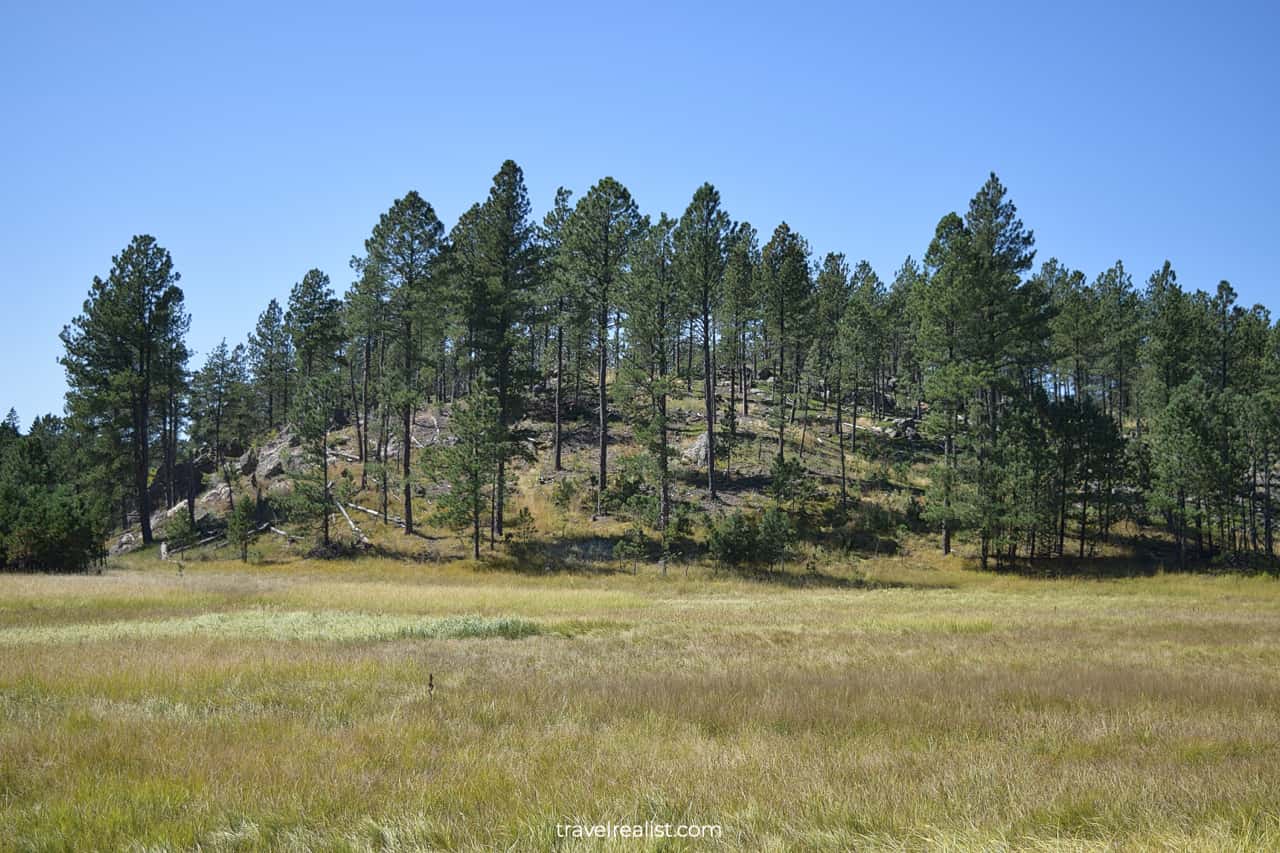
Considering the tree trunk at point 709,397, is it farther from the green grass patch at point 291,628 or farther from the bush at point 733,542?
the green grass patch at point 291,628

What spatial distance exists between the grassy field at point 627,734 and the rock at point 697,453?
28.2 meters

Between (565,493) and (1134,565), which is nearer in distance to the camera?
(1134,565)

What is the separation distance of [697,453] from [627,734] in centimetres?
4009

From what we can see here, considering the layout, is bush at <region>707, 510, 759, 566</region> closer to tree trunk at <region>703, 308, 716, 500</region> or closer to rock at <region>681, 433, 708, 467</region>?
tree trunk at <region>703, 308, 716, 500</region>

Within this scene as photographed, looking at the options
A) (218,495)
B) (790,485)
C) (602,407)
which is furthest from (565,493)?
(218,495)

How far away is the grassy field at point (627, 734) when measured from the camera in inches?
217

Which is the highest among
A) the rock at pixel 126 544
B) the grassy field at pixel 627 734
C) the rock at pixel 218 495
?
the rock at pixel 218 495

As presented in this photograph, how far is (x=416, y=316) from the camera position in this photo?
133 ft

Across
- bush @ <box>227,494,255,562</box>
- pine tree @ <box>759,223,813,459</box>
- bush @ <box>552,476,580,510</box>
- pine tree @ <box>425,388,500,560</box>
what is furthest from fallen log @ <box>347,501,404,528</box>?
pine tree @ <box>759,223,813,459</box>

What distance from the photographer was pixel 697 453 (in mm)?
47906

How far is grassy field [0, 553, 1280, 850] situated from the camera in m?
5.51

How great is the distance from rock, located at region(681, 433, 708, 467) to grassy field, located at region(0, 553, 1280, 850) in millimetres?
28194

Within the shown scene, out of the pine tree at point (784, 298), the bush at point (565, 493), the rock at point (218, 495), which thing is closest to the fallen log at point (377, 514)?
the bush at point (565, 493)

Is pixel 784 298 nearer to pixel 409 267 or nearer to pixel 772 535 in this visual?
pixel 772 535
